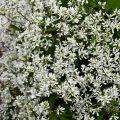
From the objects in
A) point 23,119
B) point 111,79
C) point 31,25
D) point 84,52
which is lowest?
point 23,119

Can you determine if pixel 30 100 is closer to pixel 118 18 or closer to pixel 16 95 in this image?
pixel 16 95

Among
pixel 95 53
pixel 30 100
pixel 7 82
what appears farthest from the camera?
pixel 7 82

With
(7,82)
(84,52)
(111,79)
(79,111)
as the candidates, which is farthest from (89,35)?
(7,82)

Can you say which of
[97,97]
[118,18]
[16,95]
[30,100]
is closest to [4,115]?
[16,95]

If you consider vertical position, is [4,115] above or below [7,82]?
below

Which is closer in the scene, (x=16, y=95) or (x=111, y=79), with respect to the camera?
(x=111, y=79)

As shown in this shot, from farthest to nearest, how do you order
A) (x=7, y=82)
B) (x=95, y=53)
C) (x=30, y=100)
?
(x=7, y=82) < (x=30, y=100) < (x=95, y=53)

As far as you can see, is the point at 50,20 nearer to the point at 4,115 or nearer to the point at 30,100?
the point at 30,100
